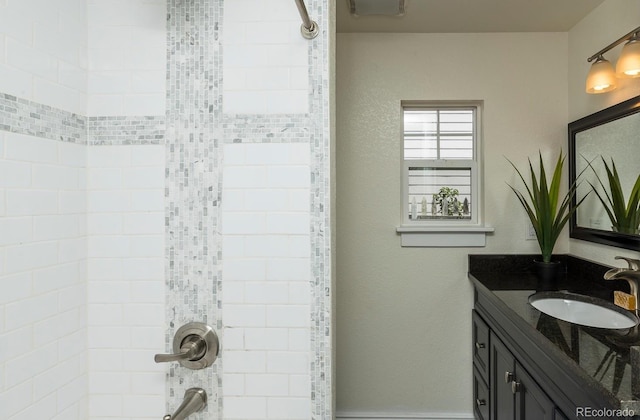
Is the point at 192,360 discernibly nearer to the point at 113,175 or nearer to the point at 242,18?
the point at 113,175

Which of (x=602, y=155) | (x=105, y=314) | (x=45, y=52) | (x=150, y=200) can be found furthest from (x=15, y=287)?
(x=602, y=155)

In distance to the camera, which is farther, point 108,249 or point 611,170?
point 611,170

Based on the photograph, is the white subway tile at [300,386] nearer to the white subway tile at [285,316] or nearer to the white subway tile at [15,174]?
the white subway tile at [285,316]

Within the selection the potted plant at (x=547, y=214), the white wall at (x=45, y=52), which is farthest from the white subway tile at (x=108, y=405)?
the potted plant at (x=547, y=214)

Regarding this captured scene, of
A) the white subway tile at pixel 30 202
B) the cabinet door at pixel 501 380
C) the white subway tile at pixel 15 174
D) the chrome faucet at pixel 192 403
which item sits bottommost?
the cabinet door at pixel 501 380

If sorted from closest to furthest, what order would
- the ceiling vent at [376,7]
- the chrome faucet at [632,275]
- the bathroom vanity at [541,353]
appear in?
1. the bathroom vanity at [541,353]
2. the chrome faucet at [632,275]
3. the ceiling vent at [376,7]

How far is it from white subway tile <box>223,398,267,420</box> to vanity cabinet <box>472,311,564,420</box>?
38.2 inches

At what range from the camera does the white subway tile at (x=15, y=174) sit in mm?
887

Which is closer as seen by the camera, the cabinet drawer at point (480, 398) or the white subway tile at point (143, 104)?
the white subway tile at point (143, 104)

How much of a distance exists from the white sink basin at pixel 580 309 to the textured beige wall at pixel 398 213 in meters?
0.63

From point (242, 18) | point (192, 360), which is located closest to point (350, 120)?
point (242, 18)

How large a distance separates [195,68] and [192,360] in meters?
0.88

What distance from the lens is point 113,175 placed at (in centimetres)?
116

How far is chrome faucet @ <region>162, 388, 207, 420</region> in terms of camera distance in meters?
1.05
